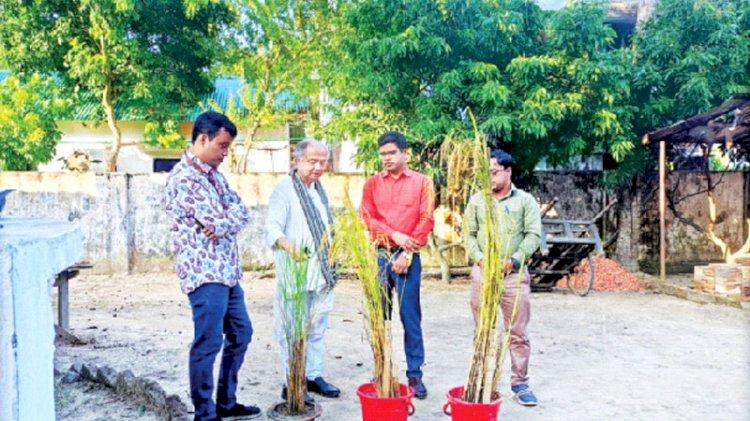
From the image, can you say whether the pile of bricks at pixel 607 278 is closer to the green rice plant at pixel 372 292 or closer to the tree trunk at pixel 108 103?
the green rice plant at pixel 372 292

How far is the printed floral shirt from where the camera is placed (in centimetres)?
285

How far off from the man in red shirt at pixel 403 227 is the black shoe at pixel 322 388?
1.46 ft

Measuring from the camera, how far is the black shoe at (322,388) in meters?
3.58

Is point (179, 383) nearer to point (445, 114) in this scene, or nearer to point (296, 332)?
point (296, 332)

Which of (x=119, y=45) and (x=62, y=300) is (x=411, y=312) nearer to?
(x=62, y=300)

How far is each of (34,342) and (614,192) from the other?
30.1 feet

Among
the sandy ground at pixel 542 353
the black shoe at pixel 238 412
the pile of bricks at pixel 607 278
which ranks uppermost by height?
the pile of bricks at pixel 607 278

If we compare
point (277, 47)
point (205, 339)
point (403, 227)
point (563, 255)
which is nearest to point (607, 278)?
point (563, 255)

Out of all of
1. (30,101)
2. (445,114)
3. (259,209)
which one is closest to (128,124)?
(30,101)

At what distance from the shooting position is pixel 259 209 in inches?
369

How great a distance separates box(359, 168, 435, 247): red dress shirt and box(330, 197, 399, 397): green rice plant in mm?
825

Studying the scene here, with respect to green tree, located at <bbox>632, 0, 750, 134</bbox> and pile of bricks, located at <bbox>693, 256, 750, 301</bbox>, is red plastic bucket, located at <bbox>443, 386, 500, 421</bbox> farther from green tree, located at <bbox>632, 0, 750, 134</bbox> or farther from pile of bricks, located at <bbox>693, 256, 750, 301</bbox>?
green tree, located at <bbox>632, 0, 750, 134</bbox>

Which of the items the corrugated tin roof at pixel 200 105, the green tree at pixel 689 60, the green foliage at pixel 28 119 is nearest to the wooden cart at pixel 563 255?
the green tree at pixel 689 60

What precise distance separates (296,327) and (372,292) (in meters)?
0.49
